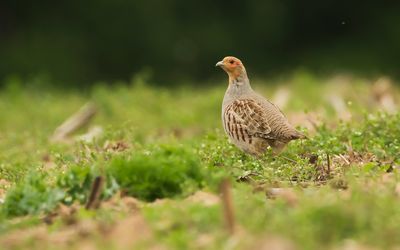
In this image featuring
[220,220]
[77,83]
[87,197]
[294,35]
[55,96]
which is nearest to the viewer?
[220,220]

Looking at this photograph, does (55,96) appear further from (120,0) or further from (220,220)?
(220,220)

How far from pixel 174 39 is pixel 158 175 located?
16.4 m

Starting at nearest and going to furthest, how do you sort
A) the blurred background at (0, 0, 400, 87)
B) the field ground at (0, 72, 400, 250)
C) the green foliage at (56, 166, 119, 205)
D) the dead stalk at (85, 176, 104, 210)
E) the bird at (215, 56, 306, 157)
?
the field ground at (0, 72, 400, 250) → the dead stalk at (85, 176, 104, 210) → the green foliage at (56, 166, 119, 205) → the bird at (215, 56, 306, 157) → the blurred background at (0, 0, 400, 87)

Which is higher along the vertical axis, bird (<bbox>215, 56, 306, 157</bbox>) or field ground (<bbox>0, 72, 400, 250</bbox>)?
Answer: bird (<bbox>215, 56, 306, 157</bbox>)

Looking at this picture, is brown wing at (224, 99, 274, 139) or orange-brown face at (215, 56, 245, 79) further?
orange-brown face at (215, 56, 245, 79)

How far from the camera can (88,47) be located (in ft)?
75.5

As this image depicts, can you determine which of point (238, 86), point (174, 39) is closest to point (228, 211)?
point (238, 86)

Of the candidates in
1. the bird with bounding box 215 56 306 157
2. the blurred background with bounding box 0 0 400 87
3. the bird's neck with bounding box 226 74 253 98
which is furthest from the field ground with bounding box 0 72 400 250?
the blurred background with bounding box 0 0 400 87

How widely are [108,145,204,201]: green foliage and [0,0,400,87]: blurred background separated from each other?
1541 cm

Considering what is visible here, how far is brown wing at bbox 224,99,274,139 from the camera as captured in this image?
8391 millimetres

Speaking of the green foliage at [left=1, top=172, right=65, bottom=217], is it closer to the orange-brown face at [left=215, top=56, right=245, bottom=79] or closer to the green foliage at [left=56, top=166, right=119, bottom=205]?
the green foliage at [left=56, top=166, right=119, bottom=205]

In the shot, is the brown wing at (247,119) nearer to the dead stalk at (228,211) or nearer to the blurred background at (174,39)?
the dead stalk at (228,211)

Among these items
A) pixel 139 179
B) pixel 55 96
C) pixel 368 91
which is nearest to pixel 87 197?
pixel 139 179

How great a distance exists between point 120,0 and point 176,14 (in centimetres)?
123
